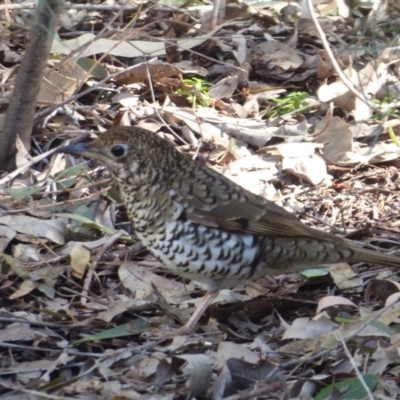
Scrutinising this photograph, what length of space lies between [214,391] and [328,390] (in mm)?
483

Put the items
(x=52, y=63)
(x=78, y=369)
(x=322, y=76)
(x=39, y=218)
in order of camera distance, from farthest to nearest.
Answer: (x=322, y=76) → (x=52, y=63) → (x=39, y=218) → (x=78, y=369)

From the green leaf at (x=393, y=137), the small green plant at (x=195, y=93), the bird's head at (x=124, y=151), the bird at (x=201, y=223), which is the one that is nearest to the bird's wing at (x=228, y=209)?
the bird at (x=201, y=223)

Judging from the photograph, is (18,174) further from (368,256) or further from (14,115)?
(368,256)

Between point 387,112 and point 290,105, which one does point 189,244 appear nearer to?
point 387,112

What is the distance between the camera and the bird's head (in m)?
4.98

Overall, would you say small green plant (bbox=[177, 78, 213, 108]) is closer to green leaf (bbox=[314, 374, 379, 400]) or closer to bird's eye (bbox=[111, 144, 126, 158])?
bird's eye (bbox=[111, 144, 126, 158])

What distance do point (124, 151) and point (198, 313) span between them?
3.06 ft

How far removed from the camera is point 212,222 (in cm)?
505

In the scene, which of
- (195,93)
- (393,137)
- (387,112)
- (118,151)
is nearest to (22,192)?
(118,151)

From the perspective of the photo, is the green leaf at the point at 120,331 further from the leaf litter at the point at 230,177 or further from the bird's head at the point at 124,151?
the bird's head at the point at 124,151

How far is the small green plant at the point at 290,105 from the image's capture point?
737 centimetres

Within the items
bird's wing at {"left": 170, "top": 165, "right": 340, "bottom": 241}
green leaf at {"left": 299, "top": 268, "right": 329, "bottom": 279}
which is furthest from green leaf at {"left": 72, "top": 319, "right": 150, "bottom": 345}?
green leaf at {"left": 299, "top": 268, "right": 329, "bottom": 279}

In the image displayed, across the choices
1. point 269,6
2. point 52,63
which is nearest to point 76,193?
point 52,63

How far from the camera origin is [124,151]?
5.01 m
